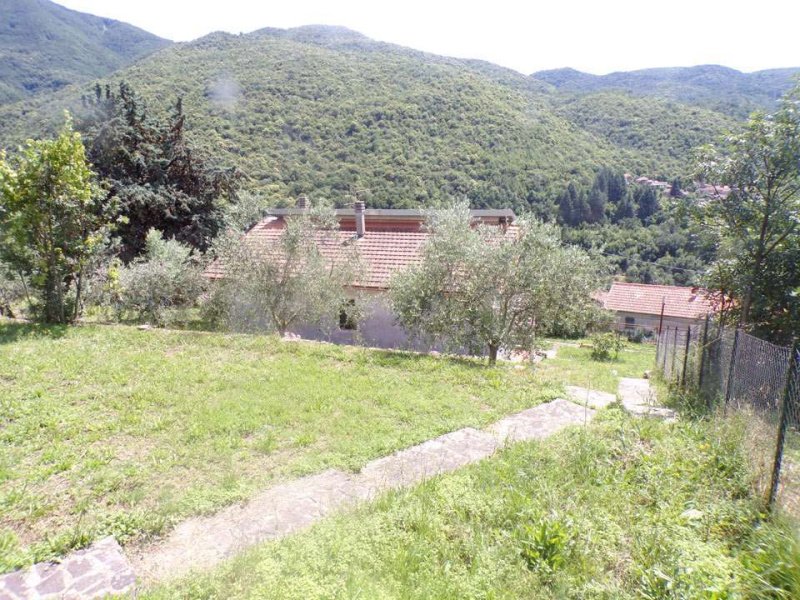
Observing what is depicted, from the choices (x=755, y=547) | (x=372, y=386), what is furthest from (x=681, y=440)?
(x=372, y=386)

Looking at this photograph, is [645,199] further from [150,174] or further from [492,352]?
[492,352]

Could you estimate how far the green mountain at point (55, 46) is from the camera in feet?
190

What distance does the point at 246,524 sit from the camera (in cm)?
382

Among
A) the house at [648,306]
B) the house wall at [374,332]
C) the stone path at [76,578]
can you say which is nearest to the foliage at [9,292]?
the house wall at [374,332]

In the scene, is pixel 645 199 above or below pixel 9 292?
above

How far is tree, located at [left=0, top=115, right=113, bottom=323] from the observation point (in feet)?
31.0

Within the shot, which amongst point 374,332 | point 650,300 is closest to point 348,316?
point 374,332

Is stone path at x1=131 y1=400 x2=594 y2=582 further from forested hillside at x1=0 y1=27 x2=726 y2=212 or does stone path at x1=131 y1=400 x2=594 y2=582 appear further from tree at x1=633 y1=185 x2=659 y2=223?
tree at x1=633 y1=185 x2=659 y2=223

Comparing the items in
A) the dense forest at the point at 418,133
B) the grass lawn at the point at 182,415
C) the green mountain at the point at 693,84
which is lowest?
the grass lawn at the point at 182,415

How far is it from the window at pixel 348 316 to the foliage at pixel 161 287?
4.62 metres

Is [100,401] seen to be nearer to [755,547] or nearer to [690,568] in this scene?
[690,568]

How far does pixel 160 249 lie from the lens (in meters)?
15.0

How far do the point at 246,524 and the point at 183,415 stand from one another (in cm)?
271

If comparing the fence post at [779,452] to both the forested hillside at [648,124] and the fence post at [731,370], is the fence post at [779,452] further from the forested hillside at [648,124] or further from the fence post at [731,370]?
the forested hillside at [648,124]
